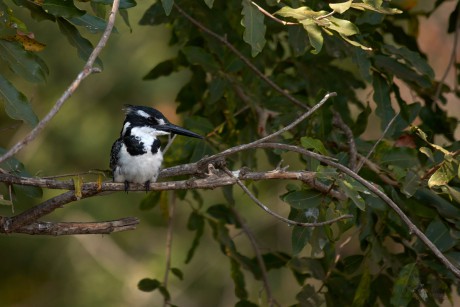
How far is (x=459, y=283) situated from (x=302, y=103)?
962 mm

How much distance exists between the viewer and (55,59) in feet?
20.6

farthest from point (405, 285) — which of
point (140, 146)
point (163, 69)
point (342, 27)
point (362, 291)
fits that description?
point (163, 69)

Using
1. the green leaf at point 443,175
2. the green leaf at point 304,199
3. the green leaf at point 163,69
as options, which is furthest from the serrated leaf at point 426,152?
the green leaf at point 163,69

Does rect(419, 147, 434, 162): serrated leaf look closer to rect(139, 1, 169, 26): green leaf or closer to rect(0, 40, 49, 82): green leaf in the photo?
rect(0, 40, 49, 82): green leaf

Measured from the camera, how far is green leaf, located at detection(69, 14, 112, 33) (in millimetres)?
2963

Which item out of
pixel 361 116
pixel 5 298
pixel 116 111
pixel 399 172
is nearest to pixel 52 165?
pixel 116 111

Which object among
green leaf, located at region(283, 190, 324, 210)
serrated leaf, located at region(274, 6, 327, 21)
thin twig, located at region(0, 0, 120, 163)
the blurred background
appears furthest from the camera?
the blurred background

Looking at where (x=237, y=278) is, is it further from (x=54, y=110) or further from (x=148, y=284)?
(x=54, y=110)

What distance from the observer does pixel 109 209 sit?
635 cm

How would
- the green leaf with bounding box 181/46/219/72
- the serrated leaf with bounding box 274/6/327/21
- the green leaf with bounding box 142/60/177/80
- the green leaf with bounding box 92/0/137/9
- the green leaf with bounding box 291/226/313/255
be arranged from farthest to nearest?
the green leaf with bounding box 142/60/177/80, the green leaf with bounding box 181/46/219/72, the green leaf with bounding box 291/226/313/255, the green leaf with bounding box 92/0/137/9, the serrated leaf with bounding box 274/6/327/21

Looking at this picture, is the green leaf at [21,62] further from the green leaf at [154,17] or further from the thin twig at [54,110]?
the green leaf at [154,17]

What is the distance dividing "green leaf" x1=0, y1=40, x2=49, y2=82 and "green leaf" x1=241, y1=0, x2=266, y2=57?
65 centimetres

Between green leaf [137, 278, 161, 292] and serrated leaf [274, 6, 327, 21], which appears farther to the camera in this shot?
green leaf [137, 278, 161, 292]

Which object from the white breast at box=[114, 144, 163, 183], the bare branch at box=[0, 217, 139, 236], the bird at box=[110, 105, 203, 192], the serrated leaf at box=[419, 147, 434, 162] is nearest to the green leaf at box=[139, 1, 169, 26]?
the bird at box=[110, 105, 203, 192]
